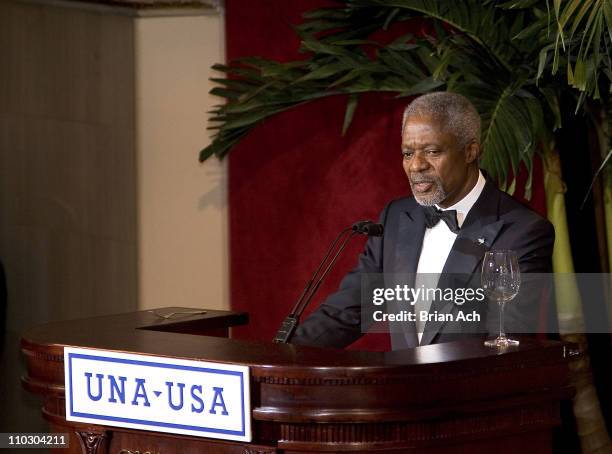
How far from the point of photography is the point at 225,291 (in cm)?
607

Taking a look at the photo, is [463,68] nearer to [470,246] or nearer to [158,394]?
[470,246]

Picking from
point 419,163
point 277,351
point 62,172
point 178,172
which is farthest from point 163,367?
point 178,172

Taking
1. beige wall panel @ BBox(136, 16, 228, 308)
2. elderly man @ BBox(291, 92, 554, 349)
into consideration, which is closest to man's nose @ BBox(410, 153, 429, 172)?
elderly man @ BBox(291, 92, 554, 349)

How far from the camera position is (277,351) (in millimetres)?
2869

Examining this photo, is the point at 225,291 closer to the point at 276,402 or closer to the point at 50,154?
the point at 50,154

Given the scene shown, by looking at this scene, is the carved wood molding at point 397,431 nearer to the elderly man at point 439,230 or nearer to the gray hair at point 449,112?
the elderly man at point 439,230

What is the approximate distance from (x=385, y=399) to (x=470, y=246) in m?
0.95

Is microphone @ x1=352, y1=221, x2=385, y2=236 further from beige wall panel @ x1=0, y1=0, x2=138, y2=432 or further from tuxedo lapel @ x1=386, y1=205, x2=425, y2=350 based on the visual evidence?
beige wall panel @ x1=0, y1=0, x2=138, y2=432

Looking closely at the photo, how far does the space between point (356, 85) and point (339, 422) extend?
2799 millimetres

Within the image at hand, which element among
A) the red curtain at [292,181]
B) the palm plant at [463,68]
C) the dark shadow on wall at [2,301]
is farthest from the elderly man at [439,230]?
the dark shadow on wall at [2,301]

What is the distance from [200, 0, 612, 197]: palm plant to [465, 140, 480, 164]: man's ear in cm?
66

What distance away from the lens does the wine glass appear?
2.86m

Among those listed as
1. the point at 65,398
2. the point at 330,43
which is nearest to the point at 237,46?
the point at 330,43

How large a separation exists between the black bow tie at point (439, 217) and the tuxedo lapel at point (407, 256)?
0.08 ft
